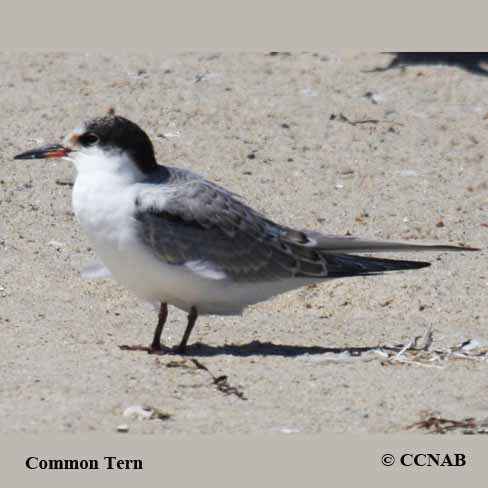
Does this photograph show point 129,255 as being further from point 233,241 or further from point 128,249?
point 233,241

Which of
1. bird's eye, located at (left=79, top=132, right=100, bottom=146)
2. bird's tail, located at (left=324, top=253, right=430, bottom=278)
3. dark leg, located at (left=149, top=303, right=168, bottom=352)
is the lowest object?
dark leg, located at (left=149, top=303, right=168, bottom=352)

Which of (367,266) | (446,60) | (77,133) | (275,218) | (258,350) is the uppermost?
(77,133)

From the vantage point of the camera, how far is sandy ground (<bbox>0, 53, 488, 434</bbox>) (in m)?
5.48

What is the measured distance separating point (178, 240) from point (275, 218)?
203 centimetres

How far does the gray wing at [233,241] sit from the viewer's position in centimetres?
612

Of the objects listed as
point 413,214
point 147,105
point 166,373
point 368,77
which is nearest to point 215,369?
point 166,373

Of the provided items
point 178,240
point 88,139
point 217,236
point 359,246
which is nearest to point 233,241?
point 217,236

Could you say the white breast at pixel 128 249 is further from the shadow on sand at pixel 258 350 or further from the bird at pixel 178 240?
the shadow on sand at pixel 258 350

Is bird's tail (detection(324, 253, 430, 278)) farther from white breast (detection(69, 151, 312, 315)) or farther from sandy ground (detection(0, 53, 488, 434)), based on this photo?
white breast (detection(69, 151, 312, 315))

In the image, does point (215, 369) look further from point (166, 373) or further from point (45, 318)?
point (45, 318)

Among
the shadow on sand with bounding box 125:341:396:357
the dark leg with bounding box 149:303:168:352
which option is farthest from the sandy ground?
the dark leg with bounding box 149:303:168:352

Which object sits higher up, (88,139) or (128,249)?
(88,139)

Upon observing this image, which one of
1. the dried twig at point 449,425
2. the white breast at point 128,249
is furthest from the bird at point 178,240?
the dried twig at point 449,425

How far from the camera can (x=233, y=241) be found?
6.35 metres
